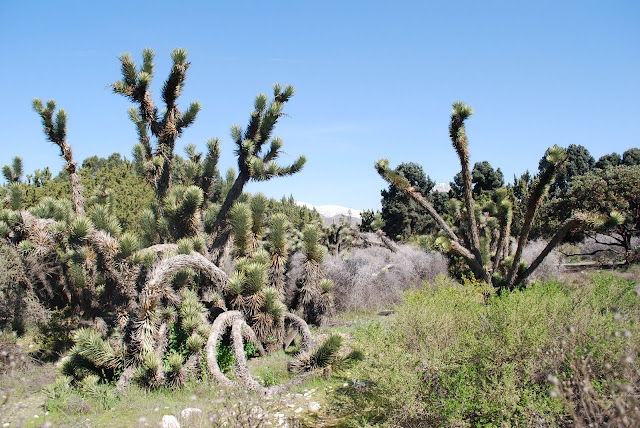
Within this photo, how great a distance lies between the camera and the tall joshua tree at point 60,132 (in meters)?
10.6

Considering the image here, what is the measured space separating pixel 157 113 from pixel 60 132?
2250 mm

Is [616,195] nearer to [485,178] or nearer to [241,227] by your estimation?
[485,178]

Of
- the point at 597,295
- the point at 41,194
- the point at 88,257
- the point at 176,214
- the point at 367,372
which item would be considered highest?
the point at 41,194

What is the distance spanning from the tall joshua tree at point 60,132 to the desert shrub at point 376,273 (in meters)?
7.28

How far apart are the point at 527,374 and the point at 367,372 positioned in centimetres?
154

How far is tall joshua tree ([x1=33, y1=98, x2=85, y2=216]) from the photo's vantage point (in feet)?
34.7

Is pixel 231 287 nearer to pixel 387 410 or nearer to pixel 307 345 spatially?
pixel 307 345

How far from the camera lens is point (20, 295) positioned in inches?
423

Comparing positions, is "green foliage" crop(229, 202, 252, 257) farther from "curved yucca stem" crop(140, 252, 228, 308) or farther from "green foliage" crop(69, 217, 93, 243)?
"green foliage" crop(69, 217, 93, 243)

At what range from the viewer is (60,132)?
10766 mm

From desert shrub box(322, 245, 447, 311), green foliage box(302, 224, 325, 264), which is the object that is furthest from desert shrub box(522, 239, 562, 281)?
green foliage box(302, 224, 325, 264)

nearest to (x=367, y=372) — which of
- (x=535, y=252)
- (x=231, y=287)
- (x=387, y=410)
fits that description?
(x=387, y=410)

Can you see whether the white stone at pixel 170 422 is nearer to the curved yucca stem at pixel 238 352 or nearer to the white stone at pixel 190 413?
the white stone at pixel 190 413

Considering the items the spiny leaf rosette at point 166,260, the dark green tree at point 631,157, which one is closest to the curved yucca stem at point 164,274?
the spiny leaf rosette at point 166,260
